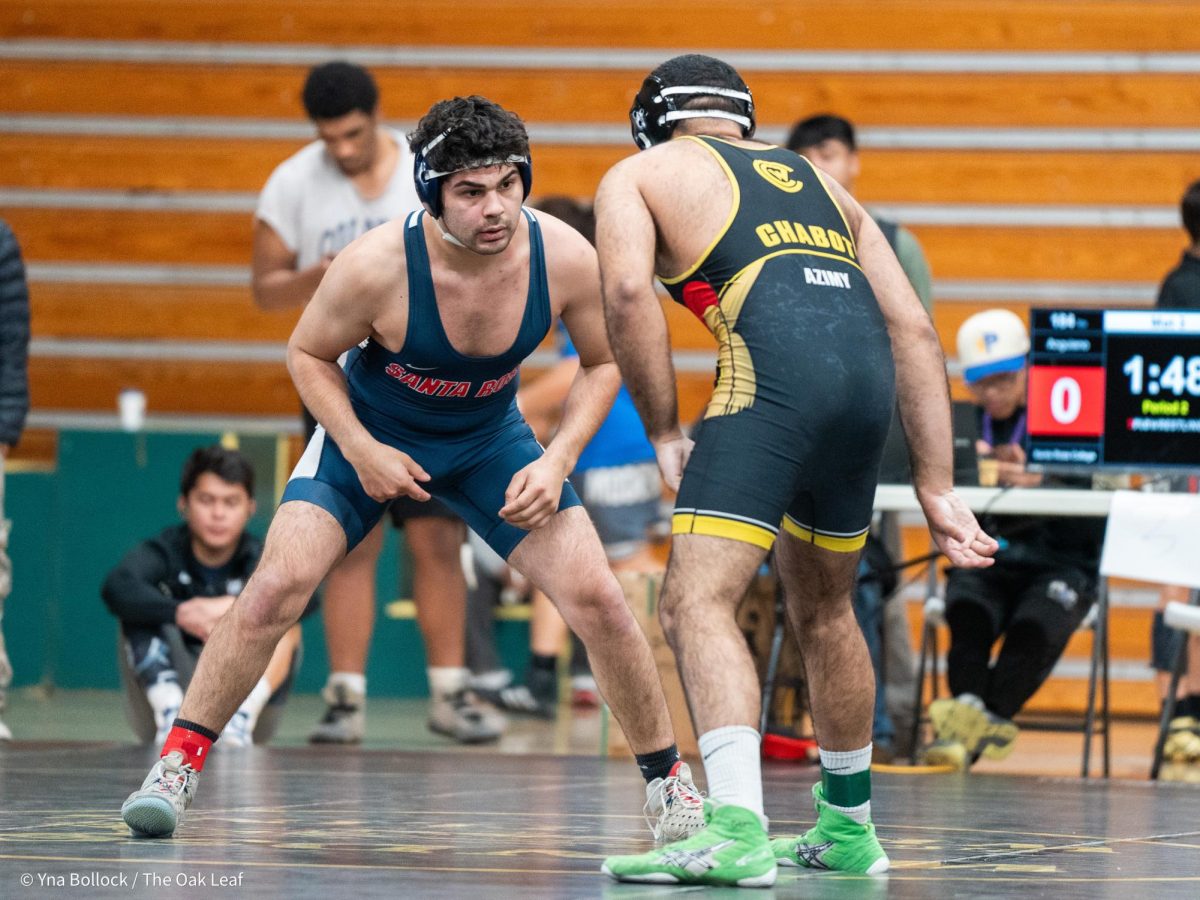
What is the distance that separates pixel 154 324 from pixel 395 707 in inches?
103

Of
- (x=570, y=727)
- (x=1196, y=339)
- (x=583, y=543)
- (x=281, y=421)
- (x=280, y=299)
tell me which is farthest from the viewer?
(x=281, y=421)

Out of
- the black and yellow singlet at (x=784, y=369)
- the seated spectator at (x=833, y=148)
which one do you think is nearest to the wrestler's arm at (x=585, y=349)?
the black and yellow singlet at (x=784, y=369)

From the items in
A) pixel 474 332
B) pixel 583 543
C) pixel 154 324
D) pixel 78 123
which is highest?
pixel 78 123

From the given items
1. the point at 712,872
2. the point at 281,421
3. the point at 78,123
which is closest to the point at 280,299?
the point at 281,421

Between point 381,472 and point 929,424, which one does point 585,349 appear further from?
point 929,424

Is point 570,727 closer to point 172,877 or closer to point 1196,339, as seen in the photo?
point 1196,339

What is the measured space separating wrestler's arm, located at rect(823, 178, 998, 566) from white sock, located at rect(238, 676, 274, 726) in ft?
11.4

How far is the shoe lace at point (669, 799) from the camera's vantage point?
4082mm

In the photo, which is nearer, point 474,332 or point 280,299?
point 474,332

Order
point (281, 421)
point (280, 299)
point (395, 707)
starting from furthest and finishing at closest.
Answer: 1. point (281, 421)
2. point (395, 707)
3. point (280, 299)

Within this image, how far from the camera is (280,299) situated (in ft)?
23.7

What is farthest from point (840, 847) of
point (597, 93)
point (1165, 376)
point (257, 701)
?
point (597, 93)

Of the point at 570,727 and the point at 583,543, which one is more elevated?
the point at 583,543

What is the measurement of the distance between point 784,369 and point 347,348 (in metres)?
1.11
